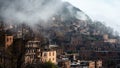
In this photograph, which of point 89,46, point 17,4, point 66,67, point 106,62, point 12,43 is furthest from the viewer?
point 17,4

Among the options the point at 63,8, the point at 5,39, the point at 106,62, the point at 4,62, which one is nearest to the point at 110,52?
the point at 106,62

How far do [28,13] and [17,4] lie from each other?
3263 millimetres

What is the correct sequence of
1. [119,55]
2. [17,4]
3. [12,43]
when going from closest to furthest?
[12,43]
[119,55]
[17,4]

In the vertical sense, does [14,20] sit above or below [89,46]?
above

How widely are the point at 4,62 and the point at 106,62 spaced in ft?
87.7

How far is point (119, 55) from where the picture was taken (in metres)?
54.6

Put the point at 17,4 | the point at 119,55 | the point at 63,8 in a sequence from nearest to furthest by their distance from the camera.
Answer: the point at 119,55, the point at 17,4, the point at 63,8

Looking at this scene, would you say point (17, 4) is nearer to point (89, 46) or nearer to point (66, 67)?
point (89, 46)

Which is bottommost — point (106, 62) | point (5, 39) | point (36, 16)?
point (106, 62)

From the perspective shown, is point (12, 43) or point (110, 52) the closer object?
point (12, 43)

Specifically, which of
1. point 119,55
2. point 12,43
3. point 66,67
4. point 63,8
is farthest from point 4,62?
point 63,8

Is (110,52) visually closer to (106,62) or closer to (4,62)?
(106,62)

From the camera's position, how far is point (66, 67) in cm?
3247

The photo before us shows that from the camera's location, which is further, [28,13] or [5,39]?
[28,13]
